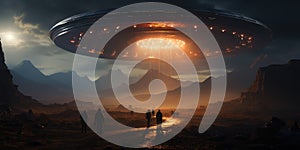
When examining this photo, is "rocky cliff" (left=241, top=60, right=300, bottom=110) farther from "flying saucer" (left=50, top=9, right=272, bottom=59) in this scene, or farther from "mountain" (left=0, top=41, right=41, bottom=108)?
"mountain" (left=0, top=41, right=41, bottom=108)

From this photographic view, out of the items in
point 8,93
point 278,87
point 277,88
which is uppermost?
point 8,93

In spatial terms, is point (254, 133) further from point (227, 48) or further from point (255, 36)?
point (227, 48)

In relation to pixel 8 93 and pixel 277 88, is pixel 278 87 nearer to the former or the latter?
pixel 277 88

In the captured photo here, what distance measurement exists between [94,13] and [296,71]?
114 meters

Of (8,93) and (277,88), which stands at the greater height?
(8,93)

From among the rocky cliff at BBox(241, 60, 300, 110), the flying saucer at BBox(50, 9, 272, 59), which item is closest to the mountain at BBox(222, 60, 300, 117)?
the rocky cliff at BBox(241, 60, 300, 110)

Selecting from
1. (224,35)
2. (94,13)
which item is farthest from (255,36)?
(94,13)

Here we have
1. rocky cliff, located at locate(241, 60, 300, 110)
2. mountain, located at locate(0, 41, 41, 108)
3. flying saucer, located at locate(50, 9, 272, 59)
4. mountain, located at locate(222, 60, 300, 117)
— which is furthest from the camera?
rocky cliff, located at locate(241, 60, 300, 110)

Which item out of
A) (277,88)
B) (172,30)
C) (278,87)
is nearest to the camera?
(172,30)

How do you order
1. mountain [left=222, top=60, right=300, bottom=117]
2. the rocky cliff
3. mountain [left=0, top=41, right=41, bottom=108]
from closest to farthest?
mountain [left=0, top=41, right=41, bottom=108] → mountain [left=222, top=60, right=300, bottom=117] → the rocky cliff

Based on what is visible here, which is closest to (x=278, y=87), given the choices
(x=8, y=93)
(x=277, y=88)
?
(x=277, y=88)

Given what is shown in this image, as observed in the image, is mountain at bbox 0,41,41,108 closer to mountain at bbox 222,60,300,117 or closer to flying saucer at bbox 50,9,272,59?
flying saucer at bbox 50,9,272,59

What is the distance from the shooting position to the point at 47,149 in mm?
15930

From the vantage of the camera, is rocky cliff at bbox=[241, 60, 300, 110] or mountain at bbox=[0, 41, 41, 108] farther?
rocky cliff at bbox=[241, 60, 300, 110]
